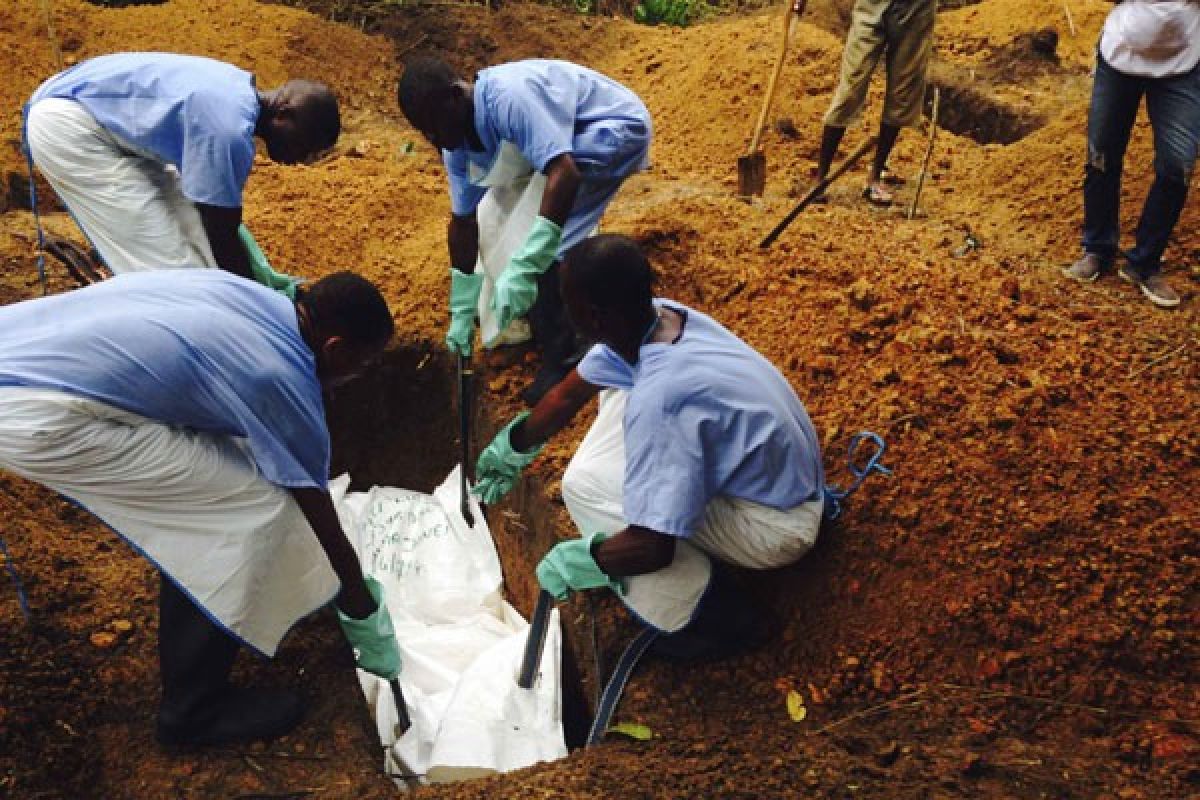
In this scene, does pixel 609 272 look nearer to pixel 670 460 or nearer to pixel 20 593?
pixel 670 460

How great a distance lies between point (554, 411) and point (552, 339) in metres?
1.12

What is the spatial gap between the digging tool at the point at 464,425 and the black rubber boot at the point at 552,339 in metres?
0.23

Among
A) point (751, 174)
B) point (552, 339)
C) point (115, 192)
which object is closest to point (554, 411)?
point (552, 339)

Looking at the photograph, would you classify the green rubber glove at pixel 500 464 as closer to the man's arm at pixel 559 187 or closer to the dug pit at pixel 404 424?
the man's arm at pixel 559 187

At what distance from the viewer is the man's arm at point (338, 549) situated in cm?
239

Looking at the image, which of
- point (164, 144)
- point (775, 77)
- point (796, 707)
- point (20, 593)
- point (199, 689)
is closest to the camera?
point (199, 689)

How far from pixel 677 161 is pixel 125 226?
3204 mm

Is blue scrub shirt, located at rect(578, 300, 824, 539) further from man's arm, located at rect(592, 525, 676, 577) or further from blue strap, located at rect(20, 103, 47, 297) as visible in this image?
blue strap, located at rect(20, 103, 47, 297)

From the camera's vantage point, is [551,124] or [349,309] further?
[551,124]

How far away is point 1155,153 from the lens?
3.96 m

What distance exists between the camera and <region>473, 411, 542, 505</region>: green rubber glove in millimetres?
2947

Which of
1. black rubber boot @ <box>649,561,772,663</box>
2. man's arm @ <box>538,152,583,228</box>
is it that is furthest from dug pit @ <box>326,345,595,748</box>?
black rubber boot @ <box>649,561,772,663</box>

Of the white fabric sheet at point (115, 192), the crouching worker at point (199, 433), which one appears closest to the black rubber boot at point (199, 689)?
the crouching worker at point (199, 433)

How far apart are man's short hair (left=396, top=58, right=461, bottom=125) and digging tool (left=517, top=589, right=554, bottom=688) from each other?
1.61 meters
